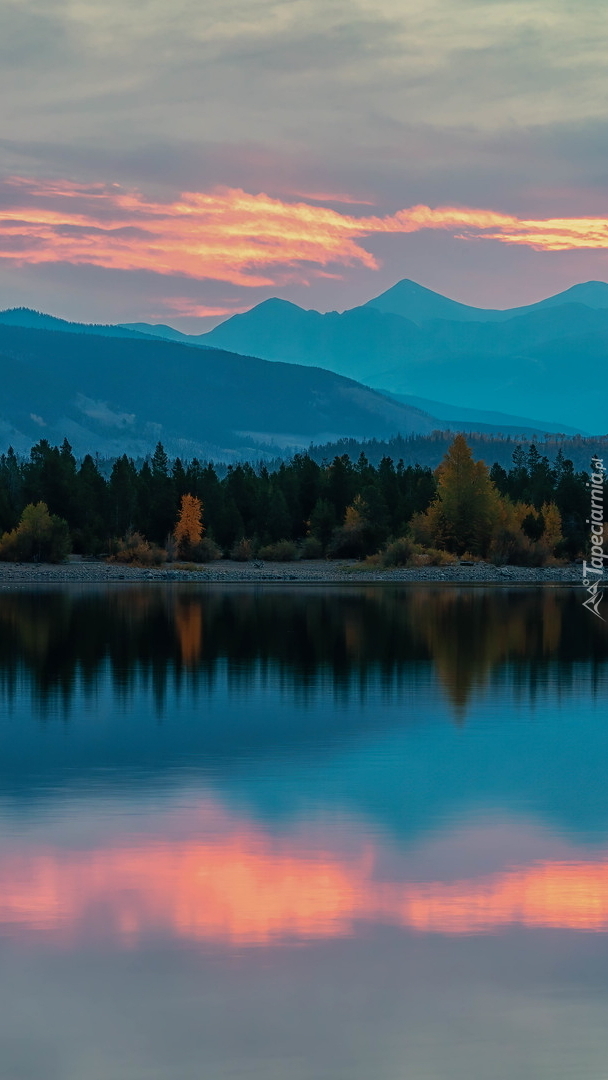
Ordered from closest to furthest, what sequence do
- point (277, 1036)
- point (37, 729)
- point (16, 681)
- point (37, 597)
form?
point (277, 1036), point (37, 729), point (16, 681), point (37, 597)

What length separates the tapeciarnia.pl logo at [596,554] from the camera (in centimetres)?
6000

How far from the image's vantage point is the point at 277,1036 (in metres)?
9.08

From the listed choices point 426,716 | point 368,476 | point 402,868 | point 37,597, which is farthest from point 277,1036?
point 368,476

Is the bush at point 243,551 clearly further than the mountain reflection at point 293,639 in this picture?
Yes

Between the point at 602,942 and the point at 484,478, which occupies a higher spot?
the point at 484,478

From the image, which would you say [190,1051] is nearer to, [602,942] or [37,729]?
[602,942]

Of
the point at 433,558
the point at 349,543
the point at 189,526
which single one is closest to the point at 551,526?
the point at 433,558

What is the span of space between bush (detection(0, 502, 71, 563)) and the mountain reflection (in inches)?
947

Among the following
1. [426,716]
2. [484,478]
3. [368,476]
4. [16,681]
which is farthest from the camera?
[368,476]

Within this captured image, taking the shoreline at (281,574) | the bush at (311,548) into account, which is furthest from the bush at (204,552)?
the bush at (311,548)

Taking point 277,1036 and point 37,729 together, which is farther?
point 37,729

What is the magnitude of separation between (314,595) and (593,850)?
48344 mm

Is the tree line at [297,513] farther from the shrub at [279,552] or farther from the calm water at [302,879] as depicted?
the calm water at [302,879]

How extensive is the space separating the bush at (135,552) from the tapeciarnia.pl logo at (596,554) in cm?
2591
